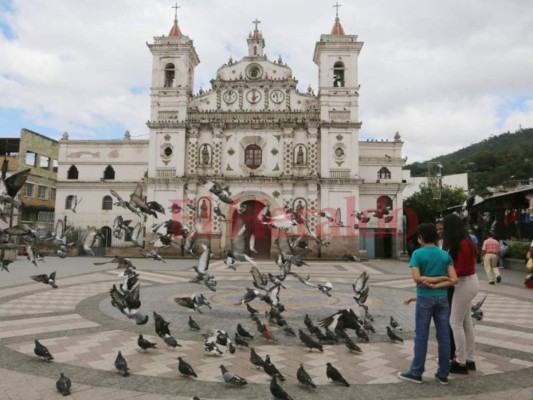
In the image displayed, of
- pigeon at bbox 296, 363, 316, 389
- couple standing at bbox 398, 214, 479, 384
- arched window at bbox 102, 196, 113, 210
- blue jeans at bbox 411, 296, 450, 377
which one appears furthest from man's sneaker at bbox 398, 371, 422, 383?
arched window at bbox 102, 196, 113, 210

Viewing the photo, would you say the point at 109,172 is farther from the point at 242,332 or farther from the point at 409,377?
the point at 409,377

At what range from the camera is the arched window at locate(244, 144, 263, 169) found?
29.7 metres

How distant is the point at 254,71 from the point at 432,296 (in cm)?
2772

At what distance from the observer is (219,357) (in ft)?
19.0

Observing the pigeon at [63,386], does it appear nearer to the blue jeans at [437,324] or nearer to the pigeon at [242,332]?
the pigeon at [242,332]

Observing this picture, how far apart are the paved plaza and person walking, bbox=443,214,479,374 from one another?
341mm

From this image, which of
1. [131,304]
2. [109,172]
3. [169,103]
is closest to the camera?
[131,304]

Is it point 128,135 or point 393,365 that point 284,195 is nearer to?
point 128,135

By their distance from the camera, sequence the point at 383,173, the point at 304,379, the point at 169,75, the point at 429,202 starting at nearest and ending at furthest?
1. the point at 304,379
2. the point at 169,75
3. the point at 383,173
4. the point at 429,202

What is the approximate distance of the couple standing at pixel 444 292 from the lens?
184 inches

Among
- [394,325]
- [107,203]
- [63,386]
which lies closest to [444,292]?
[394,325]

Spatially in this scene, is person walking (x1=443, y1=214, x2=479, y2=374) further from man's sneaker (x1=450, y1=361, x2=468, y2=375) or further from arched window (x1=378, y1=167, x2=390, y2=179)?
arched window (x1=378, y1=167, x2=390, y2=179)

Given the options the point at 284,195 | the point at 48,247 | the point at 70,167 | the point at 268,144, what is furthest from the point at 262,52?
the point at 48,247

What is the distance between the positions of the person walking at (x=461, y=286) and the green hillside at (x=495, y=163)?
1591 inches
